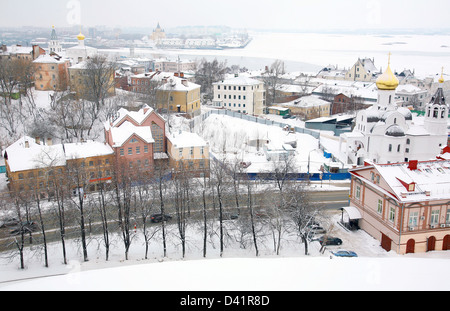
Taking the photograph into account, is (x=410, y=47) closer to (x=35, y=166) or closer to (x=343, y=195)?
(x=343, y=195)

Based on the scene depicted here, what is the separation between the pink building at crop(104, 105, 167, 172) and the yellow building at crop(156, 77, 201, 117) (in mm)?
8989

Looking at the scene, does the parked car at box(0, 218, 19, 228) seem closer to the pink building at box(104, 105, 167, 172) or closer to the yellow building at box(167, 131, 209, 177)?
the pink building at box(104, 105, 167, 172)

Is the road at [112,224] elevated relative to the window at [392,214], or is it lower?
lower

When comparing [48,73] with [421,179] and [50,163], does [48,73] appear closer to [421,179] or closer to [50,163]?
[50,163]

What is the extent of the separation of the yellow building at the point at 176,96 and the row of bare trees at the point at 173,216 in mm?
15555

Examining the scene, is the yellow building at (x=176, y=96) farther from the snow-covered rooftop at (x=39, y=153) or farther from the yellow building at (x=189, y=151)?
the snow-covered rooftop at (x=39, y=153)

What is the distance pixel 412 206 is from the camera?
13102mm

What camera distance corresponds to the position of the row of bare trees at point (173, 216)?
13531 mm

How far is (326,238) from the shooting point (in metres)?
13.5

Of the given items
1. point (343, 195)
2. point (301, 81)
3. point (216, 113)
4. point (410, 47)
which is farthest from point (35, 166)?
point (301, 81)

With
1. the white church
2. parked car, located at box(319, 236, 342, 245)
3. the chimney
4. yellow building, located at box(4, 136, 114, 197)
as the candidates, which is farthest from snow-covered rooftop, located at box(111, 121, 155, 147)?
the chimney

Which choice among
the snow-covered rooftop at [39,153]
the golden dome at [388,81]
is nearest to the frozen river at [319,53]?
the golden dome at [388,81]

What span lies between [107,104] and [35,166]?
12814mm

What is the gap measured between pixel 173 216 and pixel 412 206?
8.63 meters
